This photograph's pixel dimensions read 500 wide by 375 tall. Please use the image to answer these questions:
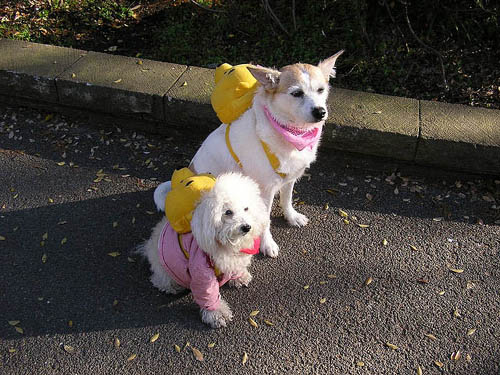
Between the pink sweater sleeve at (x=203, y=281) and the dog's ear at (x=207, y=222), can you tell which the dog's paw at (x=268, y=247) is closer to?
the pink sweater sleeve at (x=203, y=281)

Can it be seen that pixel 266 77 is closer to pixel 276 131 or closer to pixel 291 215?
pixel 276 131

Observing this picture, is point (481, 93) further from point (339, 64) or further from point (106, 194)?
point (106, 194)

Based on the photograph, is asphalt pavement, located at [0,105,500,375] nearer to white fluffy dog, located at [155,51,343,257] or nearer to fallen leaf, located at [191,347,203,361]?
fallen leaf, located at [191,347,203,361]

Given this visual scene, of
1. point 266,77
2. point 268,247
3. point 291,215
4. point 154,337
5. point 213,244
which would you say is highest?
point 266,77

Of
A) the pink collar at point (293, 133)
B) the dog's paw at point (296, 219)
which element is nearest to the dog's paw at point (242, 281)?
the dog's paw at point (296, 219)

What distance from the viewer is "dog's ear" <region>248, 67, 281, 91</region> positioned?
2.97 m

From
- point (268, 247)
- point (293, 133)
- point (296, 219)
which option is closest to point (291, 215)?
point (296, 219)

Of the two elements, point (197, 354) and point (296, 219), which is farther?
point (296, 219)

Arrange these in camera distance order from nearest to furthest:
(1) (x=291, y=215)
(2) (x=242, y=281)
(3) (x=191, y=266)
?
(3) (x=191, y=266) → (2) (x=242, y=281) → (1) (x=291, y=215)

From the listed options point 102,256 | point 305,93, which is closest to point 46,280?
point 102,256

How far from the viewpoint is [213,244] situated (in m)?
2.64

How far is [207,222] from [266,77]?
43.3 inches

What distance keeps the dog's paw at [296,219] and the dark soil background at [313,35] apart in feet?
5.89

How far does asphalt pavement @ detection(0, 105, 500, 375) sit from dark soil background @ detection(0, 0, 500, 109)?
4.00 ft
